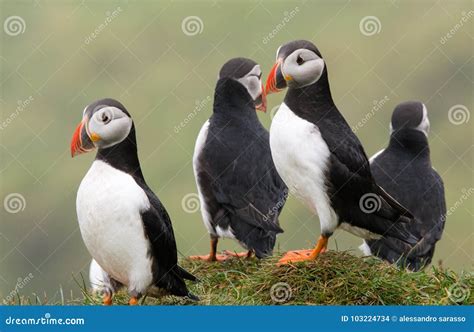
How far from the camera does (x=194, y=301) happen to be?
218 inches

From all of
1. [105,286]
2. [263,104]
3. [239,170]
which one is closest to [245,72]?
[263,104]

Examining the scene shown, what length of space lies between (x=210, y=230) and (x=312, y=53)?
1.36m

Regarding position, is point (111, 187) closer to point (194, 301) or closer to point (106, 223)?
point (106, 223)

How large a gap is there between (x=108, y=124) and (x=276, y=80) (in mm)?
Result: 980

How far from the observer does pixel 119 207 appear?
16.9ft

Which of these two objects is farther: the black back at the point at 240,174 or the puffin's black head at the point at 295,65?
the black back at the point at 240,174

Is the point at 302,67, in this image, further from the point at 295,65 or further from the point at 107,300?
the point at 107,300

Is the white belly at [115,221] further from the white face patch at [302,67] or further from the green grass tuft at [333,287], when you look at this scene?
the white face patch at [302,67]

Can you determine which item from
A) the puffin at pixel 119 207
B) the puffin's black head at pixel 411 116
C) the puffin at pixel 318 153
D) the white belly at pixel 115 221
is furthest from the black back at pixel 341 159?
the white belly at pixel 115 221

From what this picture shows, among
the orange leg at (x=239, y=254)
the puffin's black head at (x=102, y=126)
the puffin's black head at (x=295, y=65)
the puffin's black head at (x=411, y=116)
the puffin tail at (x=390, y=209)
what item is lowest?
the orange leg at (x=239, y=254)

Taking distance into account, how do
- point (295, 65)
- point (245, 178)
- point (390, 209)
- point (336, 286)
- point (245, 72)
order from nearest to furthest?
point (336, 286), point (295, 65), point (390, 209), point (245, 178), point (245, 72)

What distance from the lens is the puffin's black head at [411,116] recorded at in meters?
6.46

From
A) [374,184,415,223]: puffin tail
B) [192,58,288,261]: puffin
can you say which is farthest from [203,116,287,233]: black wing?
[374,184,415,223]: puffin tail

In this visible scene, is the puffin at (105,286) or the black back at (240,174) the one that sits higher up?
the black back at (240,174)
